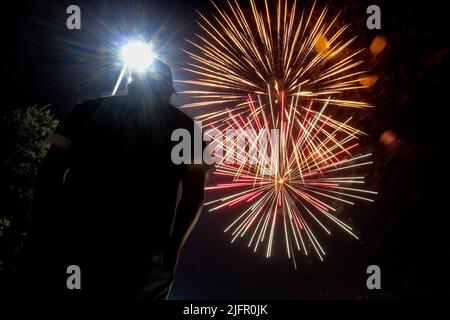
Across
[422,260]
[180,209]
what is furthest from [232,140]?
[422,260]

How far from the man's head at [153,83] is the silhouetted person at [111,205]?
0.08m

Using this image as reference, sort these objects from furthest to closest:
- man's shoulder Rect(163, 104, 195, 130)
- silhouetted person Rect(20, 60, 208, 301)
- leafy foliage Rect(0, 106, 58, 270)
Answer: leafy foliage Rect(0, 106, 58, 270), man's shoulder Rect(163, 104, 195, 130), silhouetted person Rect(20, 60, 208, 301)

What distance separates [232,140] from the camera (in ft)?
29.3

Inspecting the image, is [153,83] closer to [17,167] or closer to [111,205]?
A: [111,205]

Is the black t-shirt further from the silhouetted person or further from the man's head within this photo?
the man's head

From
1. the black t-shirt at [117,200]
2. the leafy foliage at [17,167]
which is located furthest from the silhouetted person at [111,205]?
the leafy foliage at [17,167]

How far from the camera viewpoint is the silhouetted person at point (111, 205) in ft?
4.52

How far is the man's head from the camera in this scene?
5.92 ft

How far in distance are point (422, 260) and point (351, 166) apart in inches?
519

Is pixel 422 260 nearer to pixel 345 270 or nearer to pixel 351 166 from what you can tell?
pixel 345 270

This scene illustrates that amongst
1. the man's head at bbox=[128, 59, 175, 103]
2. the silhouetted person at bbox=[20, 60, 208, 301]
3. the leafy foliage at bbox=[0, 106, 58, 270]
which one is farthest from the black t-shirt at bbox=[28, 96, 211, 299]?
the leafy foliage at bbox=[0, 106, 58, 270]

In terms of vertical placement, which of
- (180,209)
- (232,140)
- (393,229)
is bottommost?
(393,229)

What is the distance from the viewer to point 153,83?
1.83 meters

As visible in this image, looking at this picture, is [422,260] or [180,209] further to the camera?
[422,260]
